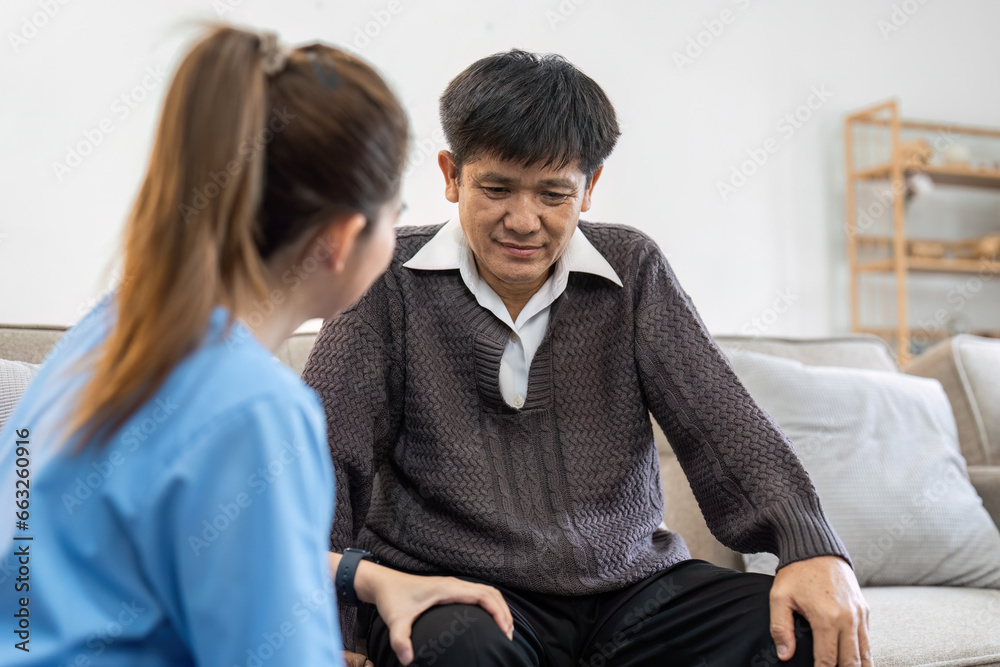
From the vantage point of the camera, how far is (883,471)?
171 centimetres

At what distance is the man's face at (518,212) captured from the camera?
3.94ft

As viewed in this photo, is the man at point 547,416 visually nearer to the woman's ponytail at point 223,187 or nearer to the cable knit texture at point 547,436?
the cable knit texture at point 547,436

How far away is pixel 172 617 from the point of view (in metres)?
0.60

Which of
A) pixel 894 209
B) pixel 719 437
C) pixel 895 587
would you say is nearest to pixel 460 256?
pixel 719 437

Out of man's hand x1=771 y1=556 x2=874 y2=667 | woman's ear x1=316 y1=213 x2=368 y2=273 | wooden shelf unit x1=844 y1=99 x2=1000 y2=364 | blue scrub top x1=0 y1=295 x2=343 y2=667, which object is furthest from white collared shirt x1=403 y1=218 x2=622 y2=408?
wooden shelf unit x1=844 y1=99 x2=1000 y2=364

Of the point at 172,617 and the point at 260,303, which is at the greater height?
the point at 260,303

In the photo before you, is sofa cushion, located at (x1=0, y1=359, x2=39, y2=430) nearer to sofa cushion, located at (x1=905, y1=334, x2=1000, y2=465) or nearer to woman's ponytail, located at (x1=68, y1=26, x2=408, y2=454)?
woman's ponytail, located at (x1=68, y1=26, x2=408, y2=454)

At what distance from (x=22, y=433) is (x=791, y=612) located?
82 cm

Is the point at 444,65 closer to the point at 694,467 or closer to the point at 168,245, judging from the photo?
the point at 694,467

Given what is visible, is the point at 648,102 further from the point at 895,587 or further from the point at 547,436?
the point at 547,436

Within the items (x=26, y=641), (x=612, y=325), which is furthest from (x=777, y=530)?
(x=26, y=641)

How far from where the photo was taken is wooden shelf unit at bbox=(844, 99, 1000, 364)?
3986 millimetres

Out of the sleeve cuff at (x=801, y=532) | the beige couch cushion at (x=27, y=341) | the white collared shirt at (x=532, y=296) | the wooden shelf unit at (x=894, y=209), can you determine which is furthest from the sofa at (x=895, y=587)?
the wooden shelf unit at (x=894, y=209)

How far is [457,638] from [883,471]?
1.09m
